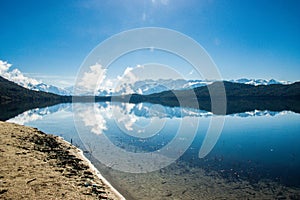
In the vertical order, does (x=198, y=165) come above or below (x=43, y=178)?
below

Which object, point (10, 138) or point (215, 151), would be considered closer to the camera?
point (10, 138)

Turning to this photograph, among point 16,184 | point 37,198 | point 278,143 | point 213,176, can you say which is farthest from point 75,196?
point 278,143

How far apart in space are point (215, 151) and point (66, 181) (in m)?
22.3

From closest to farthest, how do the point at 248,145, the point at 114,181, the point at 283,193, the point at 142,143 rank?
1. the point at 283,193
2. the point at 114,181
3. the point at 248,145
4. the point at 142,143

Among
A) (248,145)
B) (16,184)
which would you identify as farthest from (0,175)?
(248,145)

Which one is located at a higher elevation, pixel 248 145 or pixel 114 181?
pixel 248 145

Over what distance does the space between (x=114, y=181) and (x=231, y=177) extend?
36.2 feet

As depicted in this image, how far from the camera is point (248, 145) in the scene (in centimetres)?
3600

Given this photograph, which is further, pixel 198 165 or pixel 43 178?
pixel 198 165

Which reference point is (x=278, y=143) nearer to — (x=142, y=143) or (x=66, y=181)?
(x=142, y=143)

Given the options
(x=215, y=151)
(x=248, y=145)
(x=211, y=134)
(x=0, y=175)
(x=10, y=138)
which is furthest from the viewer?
(x=211, y=134)

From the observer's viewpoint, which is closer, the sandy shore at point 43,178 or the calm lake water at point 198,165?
the sandy shore at point 43,178

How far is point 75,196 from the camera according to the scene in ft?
43.3

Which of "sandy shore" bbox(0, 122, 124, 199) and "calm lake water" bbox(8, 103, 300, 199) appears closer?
"sandy shore" bbox(0, 122, 124, 199)
